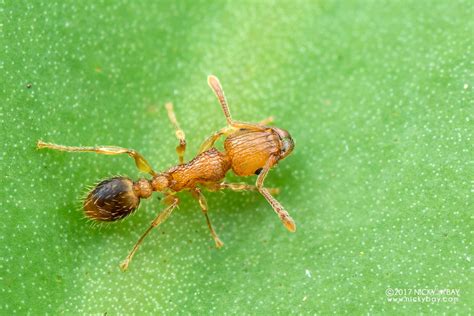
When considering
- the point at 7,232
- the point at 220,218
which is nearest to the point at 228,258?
the point at 220,218

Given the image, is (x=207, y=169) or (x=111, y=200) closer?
(x=111, y=200)

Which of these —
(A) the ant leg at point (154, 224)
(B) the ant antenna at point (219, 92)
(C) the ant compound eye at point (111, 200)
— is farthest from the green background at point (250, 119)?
(B) the ant antenna at point (219, 92)

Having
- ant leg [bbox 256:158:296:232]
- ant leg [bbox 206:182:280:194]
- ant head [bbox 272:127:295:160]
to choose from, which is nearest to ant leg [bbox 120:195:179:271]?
ant leg [bbox 206:182:280:194]

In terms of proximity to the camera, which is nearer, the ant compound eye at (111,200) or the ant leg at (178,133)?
the ant compound eye at (111,200)

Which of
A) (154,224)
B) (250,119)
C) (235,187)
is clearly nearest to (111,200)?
(154,224)

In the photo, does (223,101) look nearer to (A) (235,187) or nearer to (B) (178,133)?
(B) (178,133)

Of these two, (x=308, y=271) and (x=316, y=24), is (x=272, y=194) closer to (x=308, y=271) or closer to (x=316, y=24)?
(x=308, y=271)

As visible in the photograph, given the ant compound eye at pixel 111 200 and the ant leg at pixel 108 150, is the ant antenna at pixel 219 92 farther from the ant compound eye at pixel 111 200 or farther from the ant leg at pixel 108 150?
the ant compound eye at pixel 111 200
